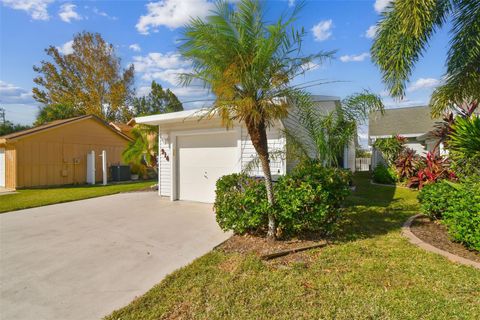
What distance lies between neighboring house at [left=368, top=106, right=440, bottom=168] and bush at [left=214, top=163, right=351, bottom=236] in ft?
43.5

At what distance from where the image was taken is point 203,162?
8.59m

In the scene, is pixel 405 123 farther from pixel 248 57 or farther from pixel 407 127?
pixel 248 57

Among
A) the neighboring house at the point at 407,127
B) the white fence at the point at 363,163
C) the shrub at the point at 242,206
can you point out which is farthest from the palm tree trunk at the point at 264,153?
the white fence at the point at 363,163

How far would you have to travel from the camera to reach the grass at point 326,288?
2.70m

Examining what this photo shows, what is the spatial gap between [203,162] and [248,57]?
4.96 meters

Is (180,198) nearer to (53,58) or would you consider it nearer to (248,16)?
(248,16)

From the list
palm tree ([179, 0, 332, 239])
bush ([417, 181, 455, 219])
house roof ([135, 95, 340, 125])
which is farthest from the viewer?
house roof ([135, 95, 340, 125])

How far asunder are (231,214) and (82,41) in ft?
101

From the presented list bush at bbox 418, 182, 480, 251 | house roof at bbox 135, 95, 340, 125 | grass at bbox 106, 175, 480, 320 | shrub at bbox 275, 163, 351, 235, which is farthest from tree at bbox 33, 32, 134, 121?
bush at bbox 418, 182, 480, 251

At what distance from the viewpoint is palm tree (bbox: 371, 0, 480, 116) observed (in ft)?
17.9

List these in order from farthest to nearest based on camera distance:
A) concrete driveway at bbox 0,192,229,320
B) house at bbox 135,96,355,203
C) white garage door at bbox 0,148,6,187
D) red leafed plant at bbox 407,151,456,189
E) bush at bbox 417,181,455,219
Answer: white garage door at bbox 0,148,6,187 < red leafed plant at bbox 407,151,456,189 < house at bbox 135,96,355,203 < bush at bbox 417,181,455,219 < concrete driveway at bbox 0,192,229,320

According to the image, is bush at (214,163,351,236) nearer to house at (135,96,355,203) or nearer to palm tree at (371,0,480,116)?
house at (135,96,355,203)

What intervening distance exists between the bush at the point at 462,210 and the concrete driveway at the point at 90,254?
4026mm

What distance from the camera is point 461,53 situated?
229 inches
